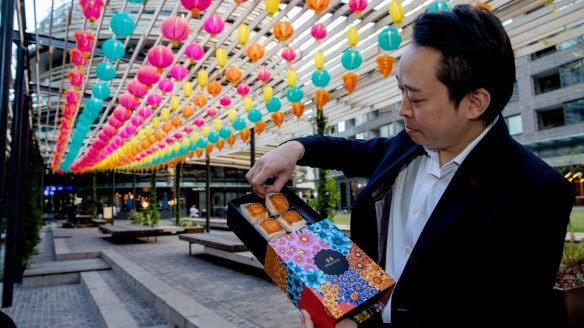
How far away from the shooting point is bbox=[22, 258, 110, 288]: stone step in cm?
777

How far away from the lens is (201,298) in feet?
19.9

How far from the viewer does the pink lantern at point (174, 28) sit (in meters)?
5.45

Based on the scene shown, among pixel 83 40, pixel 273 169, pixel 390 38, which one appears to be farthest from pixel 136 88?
pixel 273 169

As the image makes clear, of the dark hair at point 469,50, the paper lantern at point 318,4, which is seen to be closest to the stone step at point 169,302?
the dark hair at point 469,50

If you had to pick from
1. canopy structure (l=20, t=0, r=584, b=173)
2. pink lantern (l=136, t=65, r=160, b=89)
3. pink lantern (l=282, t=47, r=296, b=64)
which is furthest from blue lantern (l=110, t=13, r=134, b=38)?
pink lantern (l=282, t=47, r=296, b=64)

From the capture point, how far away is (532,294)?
2.62 ft

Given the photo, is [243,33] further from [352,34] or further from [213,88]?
[213,88]

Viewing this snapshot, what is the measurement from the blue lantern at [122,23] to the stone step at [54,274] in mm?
5327

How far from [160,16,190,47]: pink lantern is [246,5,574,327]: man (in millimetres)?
4947

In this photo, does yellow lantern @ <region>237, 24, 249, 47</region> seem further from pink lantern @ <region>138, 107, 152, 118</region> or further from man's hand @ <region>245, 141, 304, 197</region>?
man's hand @ <region>245, 141, 304, 197</region>

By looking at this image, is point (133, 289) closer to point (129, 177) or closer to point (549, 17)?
point (549, 17)

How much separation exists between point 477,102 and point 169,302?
4794mm

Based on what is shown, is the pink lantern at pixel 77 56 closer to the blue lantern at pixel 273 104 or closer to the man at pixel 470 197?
the blue lantern at pixel 273 104

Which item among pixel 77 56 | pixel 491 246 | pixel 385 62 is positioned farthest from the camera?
pixel 77 56
